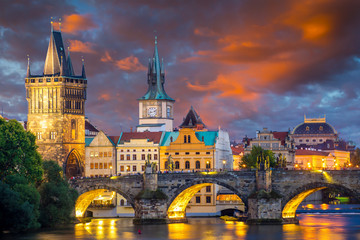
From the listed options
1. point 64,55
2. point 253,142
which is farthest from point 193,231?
point 253,142

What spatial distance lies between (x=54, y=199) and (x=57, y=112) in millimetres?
36680

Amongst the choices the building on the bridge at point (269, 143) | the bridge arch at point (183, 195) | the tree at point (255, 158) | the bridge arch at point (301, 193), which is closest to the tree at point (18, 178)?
the bridge arch at point (183, 195)

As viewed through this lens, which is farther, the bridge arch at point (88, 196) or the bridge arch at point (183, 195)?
the bridge arch at point (88, 196)

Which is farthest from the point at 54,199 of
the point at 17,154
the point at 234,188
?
the point at 234,188

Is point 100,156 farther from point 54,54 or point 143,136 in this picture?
point 54,54

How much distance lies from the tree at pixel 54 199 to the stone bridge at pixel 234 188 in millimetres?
7265

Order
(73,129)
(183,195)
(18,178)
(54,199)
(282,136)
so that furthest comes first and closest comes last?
(282,136)
(73,129)
(183,195)
(54,199)
(18,178)

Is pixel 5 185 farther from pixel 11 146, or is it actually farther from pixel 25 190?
pixel 11 146

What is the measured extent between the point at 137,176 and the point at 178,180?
561cm

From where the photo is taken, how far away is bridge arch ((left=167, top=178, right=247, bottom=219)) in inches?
4173

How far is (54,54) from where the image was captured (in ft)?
447

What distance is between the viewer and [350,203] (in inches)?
6181

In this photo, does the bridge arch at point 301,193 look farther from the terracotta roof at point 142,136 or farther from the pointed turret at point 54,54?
the pointed turret at point 54,54

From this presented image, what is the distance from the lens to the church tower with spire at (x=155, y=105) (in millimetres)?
149250
